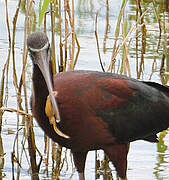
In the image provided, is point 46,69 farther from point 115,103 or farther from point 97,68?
point 97,68

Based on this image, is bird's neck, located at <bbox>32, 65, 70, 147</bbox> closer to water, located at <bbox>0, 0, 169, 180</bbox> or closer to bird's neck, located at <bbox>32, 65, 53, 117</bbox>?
bird's neck, located at <bbox>32, 65, 53, 117</bbox>

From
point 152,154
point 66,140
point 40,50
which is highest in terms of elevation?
point 40,50

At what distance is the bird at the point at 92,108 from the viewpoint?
538 centimetres

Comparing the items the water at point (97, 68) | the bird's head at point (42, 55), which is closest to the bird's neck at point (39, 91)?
the bird's head at point (42, 55)

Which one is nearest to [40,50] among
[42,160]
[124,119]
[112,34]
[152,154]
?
[124,119]

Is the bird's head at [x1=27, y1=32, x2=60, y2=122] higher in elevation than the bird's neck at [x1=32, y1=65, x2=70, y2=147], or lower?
higher

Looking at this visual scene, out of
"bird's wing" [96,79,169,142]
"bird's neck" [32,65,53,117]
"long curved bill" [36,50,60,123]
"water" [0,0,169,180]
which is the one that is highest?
"long curved bill" [36,50,60,123]

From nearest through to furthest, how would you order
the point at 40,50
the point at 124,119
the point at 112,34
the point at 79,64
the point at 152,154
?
the point at 40,50
the point at 124,119
the point at 152,154
the point at 79,64
the point at 112,34

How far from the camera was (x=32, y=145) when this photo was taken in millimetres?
6297

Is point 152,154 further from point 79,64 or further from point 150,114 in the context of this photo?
point 79,64

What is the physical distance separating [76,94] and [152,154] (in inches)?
64.1

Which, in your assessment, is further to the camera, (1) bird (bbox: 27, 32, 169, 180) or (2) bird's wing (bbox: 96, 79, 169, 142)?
(2) bird's wing (bbox: 96, 79, 169, 142)

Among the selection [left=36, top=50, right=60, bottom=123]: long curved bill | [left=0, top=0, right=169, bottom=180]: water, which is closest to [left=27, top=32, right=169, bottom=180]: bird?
[left=36, top=50, right=60, bottom=123]: long curved bill

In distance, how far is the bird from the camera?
5.38 m
